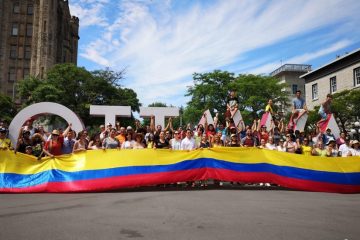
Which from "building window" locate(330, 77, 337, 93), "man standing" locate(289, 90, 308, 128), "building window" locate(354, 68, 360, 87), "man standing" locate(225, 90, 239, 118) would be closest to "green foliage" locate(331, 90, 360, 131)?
"building window" locate(354, 68, 360, 87)

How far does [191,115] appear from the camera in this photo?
49500 mm

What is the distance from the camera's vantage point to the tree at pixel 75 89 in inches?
1785

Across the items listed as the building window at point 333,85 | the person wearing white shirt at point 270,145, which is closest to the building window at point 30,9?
the building window at point 333,85

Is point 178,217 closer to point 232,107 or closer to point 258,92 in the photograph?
point 232,107

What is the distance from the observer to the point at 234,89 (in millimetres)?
47906

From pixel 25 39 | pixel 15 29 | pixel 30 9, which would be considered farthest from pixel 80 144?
pixel 30 9

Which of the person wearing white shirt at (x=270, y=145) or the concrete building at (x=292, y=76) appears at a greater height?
the concrete building at (x=292, y=76)

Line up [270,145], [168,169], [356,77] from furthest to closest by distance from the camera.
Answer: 1. [356,77]
2. [270,145]
3. [168,169]

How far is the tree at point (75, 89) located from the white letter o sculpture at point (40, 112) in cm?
3004

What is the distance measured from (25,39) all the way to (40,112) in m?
59.4

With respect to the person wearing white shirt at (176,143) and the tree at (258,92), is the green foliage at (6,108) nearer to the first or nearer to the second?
the tree at (258,92)

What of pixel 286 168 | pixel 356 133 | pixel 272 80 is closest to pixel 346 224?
pixel 286 168

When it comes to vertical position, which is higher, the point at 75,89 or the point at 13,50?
the point at 13,50

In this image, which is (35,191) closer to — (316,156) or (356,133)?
(316,156)
